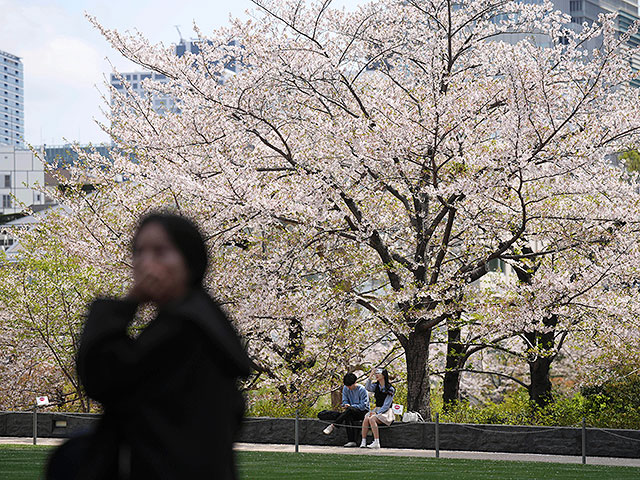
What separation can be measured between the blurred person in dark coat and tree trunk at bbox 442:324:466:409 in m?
18.4

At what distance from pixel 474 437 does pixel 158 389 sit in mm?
15005

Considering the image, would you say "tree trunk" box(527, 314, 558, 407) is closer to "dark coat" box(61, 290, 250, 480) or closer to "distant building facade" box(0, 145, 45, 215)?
"dark coat" box(61, 290, 250, 480)

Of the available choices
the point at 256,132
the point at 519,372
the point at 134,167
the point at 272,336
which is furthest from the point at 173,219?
the point at 519,372

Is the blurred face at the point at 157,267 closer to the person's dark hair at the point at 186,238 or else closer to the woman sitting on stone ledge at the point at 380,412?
the person's dark hair at the point at 186,238

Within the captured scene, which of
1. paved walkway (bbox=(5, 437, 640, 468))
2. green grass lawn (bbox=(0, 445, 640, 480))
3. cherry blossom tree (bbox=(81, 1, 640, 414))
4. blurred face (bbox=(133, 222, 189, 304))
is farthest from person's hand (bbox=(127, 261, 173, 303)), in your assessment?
paved walkway (bbox=(5, 437, 640, 468))

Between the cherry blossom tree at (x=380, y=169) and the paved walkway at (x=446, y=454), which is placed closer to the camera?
the paved walkway at (x=446, y=454)

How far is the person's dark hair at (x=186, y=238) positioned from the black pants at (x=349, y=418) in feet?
48.8

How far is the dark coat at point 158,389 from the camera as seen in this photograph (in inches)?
98.0

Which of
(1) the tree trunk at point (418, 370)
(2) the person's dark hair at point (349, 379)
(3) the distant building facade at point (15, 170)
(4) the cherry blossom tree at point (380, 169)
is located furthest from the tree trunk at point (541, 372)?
(3) the distant building facade at point (15, 170)

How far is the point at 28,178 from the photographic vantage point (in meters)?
107

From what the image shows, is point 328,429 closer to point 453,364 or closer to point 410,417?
point 410,417

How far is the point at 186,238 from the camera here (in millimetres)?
2646

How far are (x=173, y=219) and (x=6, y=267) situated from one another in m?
24.7

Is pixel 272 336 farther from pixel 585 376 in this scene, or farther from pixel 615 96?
pixel 615 96
